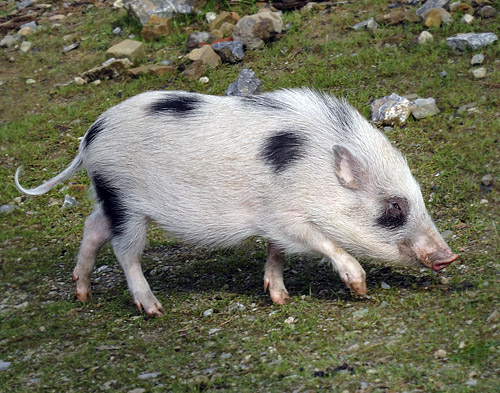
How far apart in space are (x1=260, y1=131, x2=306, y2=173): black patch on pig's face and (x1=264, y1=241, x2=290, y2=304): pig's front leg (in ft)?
1.96

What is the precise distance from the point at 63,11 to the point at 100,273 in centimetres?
634

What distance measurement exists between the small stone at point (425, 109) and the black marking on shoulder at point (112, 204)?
3221mm

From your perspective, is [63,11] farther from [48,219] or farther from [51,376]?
[51,376]

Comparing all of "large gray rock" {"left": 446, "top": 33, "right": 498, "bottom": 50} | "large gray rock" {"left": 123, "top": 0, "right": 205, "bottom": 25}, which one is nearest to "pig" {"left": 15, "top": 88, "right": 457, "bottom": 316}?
"large gray rock" {"left": 446, "top": 33, "right": 498, "bottom": 50}

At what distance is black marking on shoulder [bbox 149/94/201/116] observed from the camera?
5.24 metres

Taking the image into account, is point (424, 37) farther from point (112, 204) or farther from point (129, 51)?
point (112, 204)

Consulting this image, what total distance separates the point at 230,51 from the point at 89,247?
3.85 meters

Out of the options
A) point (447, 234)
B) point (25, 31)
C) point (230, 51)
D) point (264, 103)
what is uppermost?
point (264, 103)

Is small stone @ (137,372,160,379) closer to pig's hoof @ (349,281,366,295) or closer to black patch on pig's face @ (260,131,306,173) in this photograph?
pig's hoof @ (349,281,366,295)

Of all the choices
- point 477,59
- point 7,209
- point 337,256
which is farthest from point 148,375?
point 477,59

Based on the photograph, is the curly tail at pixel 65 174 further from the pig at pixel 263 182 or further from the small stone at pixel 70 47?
the small stone at pixel 70 47

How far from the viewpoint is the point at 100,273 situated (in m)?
6.21

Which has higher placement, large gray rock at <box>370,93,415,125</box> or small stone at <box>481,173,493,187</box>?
large gray rock at <box>370,93,415,125</box>

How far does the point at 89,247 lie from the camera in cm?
556
